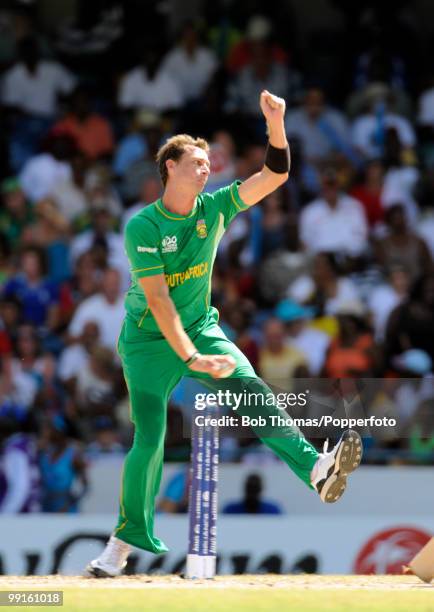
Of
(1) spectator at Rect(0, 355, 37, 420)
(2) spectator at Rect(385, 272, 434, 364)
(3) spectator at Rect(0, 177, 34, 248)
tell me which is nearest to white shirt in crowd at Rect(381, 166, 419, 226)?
(2) spectator at Rect(385, 272, 434, 364)

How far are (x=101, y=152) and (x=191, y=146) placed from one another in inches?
338

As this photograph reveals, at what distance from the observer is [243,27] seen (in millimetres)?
17375

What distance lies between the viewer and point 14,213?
51.1ft

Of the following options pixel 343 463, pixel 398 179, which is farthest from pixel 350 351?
pixel 343 463

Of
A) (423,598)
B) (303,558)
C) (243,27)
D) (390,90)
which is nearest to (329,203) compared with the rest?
(390,90)

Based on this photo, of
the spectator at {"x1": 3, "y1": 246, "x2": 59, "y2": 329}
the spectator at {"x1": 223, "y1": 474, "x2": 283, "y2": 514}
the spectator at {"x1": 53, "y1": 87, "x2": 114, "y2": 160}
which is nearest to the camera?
the spectator at {"x1": 223, "y1": 474, "x2": 283, "y2": 514}

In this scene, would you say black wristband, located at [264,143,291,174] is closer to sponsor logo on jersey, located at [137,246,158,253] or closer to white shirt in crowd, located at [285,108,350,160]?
sponsor logo on jersey, located at [137,246,158,253]

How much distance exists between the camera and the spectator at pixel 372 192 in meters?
15.4

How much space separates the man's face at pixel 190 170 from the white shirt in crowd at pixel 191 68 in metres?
9.30

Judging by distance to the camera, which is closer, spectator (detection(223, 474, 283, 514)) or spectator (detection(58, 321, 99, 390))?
spectator (detection(223, 474, 283, 514))

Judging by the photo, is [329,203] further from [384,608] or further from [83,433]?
[384,608]

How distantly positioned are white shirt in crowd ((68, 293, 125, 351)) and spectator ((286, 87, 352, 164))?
3.28m

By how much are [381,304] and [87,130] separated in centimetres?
420

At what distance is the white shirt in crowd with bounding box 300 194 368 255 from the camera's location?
14.8 m
